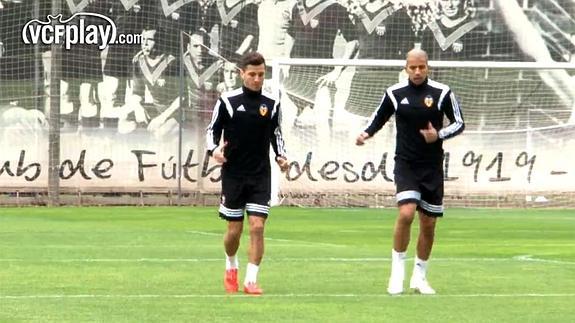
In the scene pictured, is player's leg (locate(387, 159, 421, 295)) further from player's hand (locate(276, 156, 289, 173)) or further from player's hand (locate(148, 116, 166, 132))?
player's hand (locate(148, 116, 166, 132))

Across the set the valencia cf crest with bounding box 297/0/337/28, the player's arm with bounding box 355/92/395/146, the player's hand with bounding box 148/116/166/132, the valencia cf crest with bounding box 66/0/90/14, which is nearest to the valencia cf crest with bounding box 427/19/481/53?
the valencia cf crest with bounding box 297/0/337/28

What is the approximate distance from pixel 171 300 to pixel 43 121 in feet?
74.3

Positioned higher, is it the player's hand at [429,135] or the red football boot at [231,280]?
the player's hand at [429,135]

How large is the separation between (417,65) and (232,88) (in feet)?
74.4

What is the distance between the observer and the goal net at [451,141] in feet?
114

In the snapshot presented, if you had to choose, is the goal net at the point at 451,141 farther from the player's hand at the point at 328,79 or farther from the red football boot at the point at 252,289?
the red football boot at the point at 252,289

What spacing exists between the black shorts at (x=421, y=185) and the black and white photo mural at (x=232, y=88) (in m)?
20.1

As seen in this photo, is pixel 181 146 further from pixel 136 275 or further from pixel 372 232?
pixel 136 275

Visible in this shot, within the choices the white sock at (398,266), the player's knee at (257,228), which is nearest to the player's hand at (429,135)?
the white sock at (398,266)

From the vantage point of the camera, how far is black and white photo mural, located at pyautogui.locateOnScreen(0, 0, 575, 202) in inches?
1363

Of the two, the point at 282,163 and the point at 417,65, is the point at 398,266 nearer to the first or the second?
the point at 282,163

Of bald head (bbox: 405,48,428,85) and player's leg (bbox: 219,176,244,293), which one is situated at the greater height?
bald head (bbox: 405,48,428,85)

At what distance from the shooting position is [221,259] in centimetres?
1759

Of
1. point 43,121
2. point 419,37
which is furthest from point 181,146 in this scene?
point 419,37
